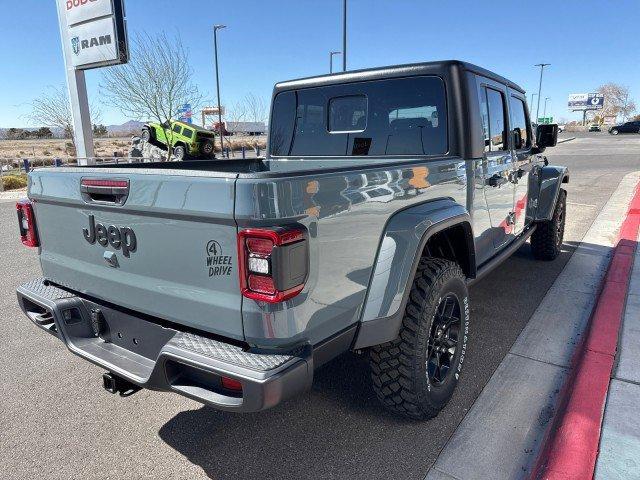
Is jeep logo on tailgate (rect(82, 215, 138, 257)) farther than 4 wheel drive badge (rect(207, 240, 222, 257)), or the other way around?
jeep logo on tailgate (rect(82, 215, 138, 257))

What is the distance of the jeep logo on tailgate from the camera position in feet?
6.93

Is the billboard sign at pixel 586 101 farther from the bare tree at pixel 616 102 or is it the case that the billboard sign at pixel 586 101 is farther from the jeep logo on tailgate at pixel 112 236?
the jeep logo on tailgate at pixel 112 236

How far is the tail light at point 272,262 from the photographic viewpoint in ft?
5.57

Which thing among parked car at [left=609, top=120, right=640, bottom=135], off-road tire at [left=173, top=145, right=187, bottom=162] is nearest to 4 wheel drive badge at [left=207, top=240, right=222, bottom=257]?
off-road tire at [left=173, top=145, right=187, bottom=162]

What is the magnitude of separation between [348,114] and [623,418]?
8.68 feet

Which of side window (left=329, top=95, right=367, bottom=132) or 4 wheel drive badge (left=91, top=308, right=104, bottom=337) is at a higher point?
side window (left=329, top=95, right=367, bottom=132)

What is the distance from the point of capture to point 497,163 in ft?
12.1

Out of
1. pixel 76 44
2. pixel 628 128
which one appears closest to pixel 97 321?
pixel 76 44

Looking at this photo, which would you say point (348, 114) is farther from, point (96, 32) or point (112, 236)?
point (96, 32)

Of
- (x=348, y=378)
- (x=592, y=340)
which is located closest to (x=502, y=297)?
(x=592, y=340)

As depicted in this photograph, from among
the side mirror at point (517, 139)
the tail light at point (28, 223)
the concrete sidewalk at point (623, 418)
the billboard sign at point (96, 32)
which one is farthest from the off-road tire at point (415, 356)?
the billboard sign at point (96, 32)

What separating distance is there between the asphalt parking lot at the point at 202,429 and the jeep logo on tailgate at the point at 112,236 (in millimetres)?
1127

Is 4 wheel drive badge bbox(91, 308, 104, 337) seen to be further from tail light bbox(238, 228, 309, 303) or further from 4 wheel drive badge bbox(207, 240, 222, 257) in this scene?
tail light bbox(238, 228, 309, 303)

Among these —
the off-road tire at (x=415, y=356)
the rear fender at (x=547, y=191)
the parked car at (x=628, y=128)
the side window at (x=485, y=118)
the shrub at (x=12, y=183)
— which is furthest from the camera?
the parked car at (x=628, y=128)
